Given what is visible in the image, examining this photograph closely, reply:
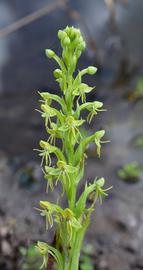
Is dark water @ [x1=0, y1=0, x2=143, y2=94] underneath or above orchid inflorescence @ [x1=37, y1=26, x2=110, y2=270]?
above

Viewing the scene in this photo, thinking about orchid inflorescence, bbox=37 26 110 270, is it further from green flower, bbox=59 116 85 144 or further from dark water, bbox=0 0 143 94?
dark water, bbox=0 0 143 94

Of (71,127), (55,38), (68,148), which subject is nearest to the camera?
(71,127)

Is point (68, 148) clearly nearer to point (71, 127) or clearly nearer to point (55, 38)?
point (71, 127)

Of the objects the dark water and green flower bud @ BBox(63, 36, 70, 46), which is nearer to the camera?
green flower bud @ BBox(63, 36, 70, 46)

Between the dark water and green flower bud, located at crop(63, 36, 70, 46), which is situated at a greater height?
the dark water

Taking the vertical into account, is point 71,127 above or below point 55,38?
below

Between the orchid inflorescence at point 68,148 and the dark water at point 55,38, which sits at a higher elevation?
the dark water at point 55,38

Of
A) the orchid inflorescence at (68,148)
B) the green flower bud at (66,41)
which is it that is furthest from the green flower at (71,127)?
the green flower bud at (66,41)

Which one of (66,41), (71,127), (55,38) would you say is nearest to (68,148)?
(71,127)

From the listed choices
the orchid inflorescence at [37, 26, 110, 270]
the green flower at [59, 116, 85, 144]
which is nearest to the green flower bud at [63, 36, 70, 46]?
the orchid inflorescence at [37, 26, 110, 270]

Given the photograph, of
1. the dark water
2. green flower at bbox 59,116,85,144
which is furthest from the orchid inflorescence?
the dark water

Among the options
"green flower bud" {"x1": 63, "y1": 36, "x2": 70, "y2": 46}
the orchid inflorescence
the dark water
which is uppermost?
the dark water

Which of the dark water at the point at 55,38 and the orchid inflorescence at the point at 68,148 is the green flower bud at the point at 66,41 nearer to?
the orchid inflorescence at the point at 68,148
